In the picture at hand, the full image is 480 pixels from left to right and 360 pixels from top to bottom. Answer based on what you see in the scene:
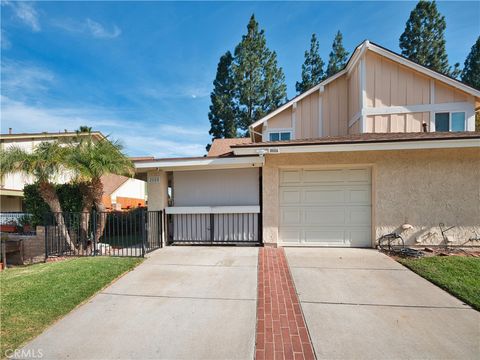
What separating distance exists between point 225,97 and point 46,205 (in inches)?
804

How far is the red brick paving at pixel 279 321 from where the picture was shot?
114 inches

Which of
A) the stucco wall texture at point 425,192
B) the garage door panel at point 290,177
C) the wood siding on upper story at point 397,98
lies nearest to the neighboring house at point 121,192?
the garage door panel at point 290,177

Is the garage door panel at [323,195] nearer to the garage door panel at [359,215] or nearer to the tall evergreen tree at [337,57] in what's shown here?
the garage door panel at [359,215]

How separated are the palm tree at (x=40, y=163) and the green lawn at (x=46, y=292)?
103 inches

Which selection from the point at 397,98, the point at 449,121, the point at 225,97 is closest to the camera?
the point at 449,121

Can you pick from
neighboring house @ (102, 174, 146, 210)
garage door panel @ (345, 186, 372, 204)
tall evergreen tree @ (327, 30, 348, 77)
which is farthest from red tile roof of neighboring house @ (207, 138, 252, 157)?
tall evergreen tree @ (327, 30, 348, 77)

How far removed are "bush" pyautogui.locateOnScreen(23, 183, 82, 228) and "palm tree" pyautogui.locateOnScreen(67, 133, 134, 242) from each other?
1.30m

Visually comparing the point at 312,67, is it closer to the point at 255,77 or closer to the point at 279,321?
the point at 255,77

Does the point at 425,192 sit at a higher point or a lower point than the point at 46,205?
higher

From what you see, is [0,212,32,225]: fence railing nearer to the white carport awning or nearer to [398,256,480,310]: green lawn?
the white carport awning

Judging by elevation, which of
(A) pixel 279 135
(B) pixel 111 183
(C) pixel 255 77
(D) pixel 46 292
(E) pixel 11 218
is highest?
(C) pixel 255 77

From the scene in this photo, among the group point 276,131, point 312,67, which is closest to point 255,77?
point 312,67

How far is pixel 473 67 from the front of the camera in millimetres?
27594

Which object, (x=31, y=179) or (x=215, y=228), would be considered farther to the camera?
(x=215, y=228)
